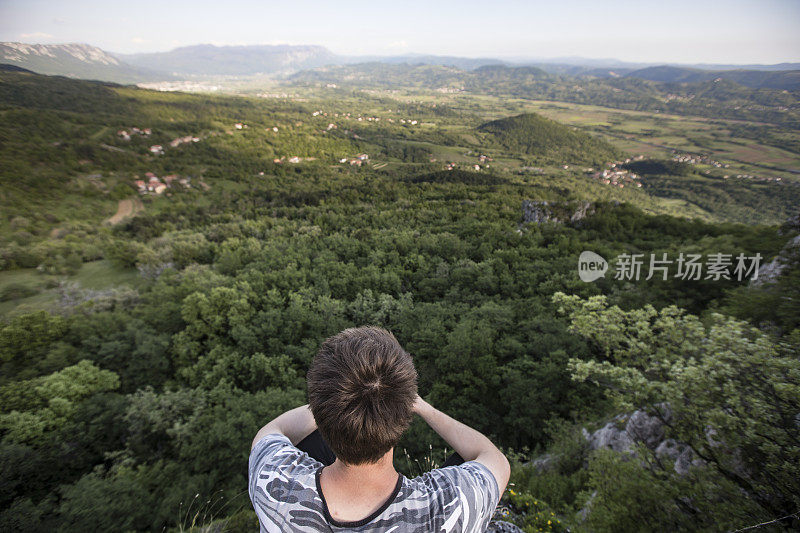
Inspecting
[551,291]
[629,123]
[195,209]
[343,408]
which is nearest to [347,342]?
[343,408]

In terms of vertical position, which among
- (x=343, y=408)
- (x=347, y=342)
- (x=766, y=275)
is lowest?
(x=766, y=275)

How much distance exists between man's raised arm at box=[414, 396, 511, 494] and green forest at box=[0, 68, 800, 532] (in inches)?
115

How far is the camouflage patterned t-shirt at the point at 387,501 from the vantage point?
134 cm

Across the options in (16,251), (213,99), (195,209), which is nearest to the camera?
(16,251)

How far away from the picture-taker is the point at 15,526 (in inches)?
225

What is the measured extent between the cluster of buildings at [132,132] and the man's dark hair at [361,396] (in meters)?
79.9

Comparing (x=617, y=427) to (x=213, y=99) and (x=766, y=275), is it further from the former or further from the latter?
(x=213, y=99)

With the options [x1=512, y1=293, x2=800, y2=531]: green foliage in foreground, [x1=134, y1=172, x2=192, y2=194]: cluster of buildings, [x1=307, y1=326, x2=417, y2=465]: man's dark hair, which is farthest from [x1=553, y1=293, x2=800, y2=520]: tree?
[x1=134, y1=172, x2=192, y2=194]: cluster of buildings

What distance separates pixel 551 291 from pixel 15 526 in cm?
1996

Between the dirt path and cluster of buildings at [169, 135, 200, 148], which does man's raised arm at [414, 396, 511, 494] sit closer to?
the dirt path

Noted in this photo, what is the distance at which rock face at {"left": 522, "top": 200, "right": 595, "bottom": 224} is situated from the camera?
32875 millimetres

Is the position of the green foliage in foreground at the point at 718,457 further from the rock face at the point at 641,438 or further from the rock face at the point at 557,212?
the rock face at the point at 557,212

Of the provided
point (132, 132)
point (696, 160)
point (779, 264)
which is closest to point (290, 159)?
point (132, 132)

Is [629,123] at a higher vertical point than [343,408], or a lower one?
higher
